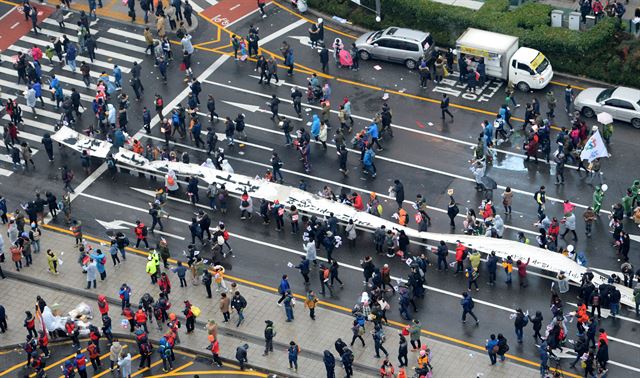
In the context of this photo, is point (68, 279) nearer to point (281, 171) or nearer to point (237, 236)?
point (237, 236)

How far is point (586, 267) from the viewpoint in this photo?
51.8m

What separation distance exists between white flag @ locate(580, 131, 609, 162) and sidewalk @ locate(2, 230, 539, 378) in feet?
36.6

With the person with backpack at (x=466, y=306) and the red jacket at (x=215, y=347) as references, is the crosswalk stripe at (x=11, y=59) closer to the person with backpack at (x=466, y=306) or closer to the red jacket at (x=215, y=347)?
the red jacket at (x=215, y=347)

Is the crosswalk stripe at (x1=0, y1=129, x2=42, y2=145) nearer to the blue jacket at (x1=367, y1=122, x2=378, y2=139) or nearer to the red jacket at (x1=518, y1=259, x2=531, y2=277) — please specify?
the blue jacket at (x1=367, y1=122, x2=378, y2=139)

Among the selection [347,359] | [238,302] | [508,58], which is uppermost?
[508,58]

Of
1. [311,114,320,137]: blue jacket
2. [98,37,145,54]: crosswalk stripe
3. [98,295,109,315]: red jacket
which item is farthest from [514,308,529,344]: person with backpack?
[98,37,145,54]: crosswalk stripe

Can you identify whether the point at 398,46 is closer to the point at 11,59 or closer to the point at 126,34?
the point at 126,34

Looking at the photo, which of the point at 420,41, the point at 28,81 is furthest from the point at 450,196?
the point at 28,81

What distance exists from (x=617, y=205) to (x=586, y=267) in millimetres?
3145

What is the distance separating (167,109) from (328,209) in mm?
12411

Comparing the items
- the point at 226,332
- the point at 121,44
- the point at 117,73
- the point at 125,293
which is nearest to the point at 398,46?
the point at 117,73

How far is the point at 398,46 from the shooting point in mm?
64938

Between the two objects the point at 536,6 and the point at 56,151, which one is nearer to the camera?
the point at 56,151

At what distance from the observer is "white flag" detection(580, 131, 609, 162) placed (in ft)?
182
